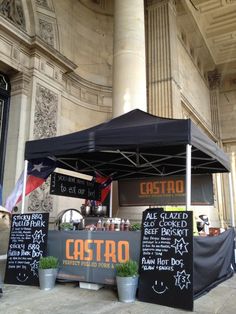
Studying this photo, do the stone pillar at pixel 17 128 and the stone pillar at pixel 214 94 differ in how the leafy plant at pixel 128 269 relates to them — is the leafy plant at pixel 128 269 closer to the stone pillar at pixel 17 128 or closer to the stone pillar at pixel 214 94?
the stone pillar at pixel 17 128

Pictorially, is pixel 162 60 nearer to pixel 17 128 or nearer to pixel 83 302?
pixel 17 128

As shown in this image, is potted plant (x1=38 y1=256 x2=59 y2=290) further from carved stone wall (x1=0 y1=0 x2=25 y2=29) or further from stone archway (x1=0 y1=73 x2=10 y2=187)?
carved stone wall (x1=0 y1=0 x2=25 y2=29)

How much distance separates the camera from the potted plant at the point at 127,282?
4.67m

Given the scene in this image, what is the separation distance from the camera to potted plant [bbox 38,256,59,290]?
→ 17.6ft

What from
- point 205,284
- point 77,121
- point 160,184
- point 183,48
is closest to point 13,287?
point 205,284

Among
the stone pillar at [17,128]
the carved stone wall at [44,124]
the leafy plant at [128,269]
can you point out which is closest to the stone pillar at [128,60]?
the carved stone wall at [44,124]

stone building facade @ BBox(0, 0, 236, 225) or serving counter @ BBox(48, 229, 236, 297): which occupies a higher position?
stone building facade @ BBox(0, 0, 236, 225)

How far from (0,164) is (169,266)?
22.1 ft

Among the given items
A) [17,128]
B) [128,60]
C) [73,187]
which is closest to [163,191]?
[73,187]

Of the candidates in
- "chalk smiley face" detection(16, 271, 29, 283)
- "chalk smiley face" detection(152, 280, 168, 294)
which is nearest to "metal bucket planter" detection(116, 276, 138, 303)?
"chalk smiley face" detection(152, 280, 168, 294)

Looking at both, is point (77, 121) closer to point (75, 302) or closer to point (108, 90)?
point (108, 90)

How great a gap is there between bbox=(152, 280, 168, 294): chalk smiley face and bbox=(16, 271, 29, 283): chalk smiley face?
7.35ft

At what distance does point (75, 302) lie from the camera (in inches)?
184

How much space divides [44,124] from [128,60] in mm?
3285
